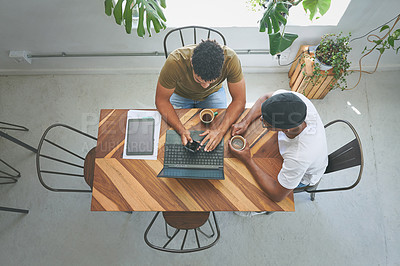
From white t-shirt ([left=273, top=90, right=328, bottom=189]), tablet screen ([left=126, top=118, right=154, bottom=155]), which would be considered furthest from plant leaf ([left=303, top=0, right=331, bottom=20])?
tablet screen ([left=126, top=118, right=154, bottom=155])

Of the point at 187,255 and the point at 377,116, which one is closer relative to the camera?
the point at 187,255

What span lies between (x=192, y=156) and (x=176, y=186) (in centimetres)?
20

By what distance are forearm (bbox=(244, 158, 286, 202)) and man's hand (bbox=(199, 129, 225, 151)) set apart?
0.22 m

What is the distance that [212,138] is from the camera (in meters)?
1.60

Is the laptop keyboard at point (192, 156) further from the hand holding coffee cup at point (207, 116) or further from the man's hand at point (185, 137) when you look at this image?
the hand holding coffee cup at point (207, 116)

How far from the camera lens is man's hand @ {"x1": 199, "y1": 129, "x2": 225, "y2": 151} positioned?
1.59 metres

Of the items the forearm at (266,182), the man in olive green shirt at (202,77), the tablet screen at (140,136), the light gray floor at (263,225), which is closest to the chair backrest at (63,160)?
the light gray floor at (263,225)

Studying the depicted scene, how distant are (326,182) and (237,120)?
1.23 meters

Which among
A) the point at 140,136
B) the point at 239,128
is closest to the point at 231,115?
the point at 239,128

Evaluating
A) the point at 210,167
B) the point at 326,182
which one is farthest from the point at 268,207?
the point at 326,182

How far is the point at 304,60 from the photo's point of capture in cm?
228

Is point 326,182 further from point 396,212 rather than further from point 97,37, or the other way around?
point 97,37

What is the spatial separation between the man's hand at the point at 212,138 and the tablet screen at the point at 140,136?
1.11ft

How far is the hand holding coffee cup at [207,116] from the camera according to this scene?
5.46 ft
